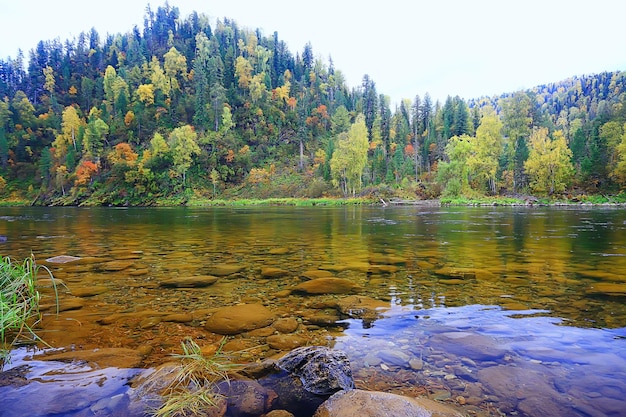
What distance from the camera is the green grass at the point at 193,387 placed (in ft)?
9.82

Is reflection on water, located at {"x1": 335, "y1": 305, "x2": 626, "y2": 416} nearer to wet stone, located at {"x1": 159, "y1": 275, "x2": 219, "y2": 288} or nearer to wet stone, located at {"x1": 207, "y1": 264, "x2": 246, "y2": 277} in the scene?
wet stone, located at {"x1": 159, "y1": 275, "x2": 219, "y2": 288}

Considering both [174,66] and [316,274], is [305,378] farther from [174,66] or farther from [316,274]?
[174,66]

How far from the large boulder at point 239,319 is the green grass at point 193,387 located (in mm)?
1263

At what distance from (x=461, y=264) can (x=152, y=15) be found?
187929 mm

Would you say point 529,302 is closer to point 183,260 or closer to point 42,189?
point 183,260

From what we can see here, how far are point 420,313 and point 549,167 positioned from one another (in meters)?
67.7

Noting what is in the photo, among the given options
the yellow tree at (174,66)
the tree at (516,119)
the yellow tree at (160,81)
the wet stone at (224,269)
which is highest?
the yellow tree at (174,66)

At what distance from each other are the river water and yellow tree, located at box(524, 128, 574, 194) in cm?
5625

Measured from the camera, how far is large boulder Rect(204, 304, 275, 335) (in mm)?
5388

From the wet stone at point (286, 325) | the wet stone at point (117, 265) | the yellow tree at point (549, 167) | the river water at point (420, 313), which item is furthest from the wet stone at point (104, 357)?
the yellow tree at point (549, 167)

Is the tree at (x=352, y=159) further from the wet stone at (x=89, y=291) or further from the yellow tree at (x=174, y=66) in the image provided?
the yellow tree at (x=174, y=66)

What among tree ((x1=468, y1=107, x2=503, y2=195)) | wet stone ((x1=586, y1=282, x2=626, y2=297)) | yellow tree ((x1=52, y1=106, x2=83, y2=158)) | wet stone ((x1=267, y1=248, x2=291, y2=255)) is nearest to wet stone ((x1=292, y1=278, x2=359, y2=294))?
wet stone ((x1=267, y1=248, x2=291, y2=255))

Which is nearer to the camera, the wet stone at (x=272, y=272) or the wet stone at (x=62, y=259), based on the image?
the wet stone at (x=272, y=272)

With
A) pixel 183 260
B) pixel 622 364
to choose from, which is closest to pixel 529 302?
pixel 622 364
